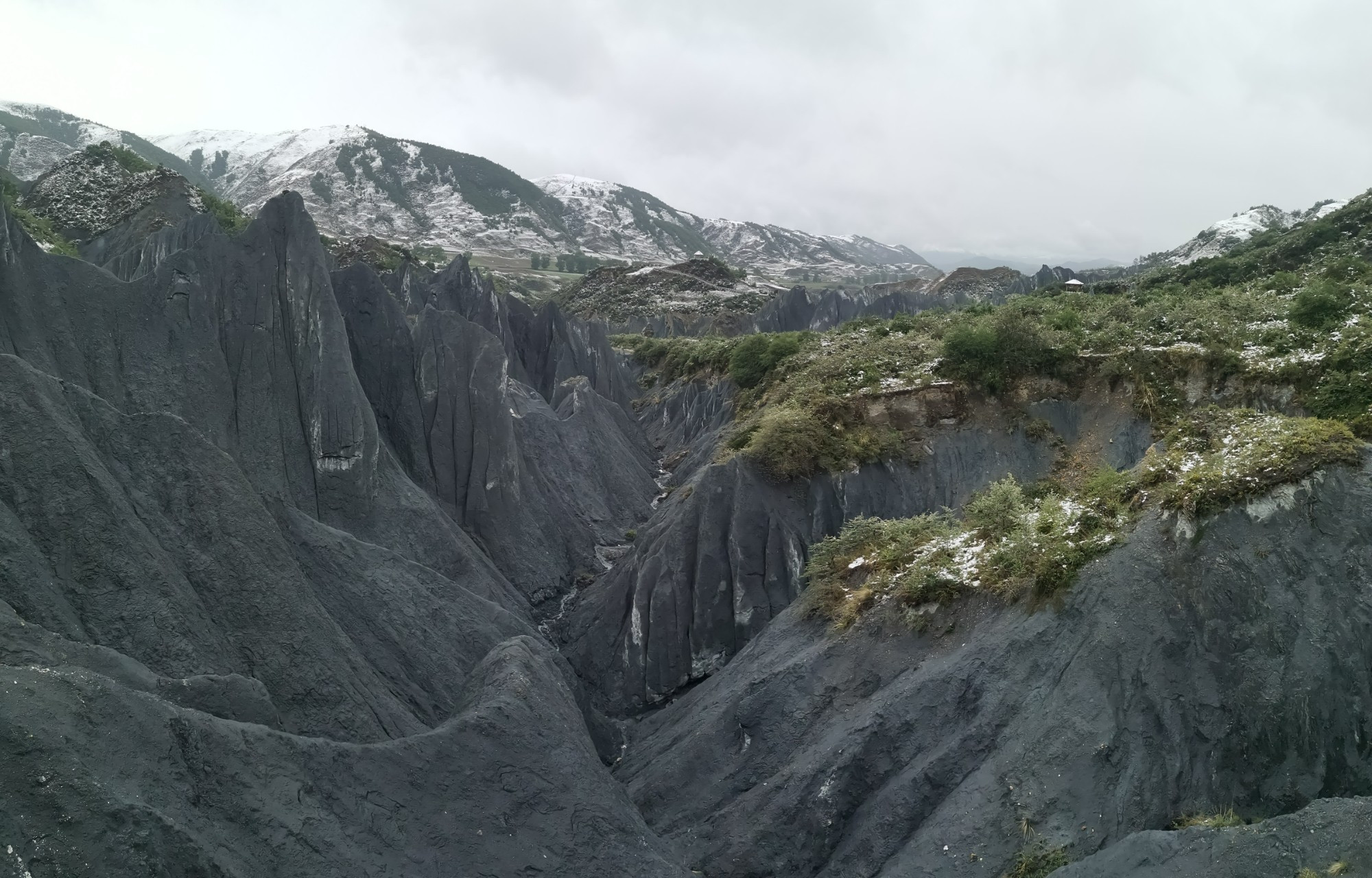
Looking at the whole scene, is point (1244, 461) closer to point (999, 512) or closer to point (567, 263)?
point (999, 512)

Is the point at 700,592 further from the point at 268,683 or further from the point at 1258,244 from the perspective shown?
the point at 1258,244

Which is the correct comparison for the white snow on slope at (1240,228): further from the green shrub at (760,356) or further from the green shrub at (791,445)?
the green shrub at (791,445)

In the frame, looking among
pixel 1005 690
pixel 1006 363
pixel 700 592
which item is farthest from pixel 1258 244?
pixel 1005 690

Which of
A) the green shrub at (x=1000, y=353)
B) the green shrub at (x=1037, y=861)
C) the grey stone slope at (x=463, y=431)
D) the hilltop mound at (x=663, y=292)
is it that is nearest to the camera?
the green shrub at (x=1037, y=861)

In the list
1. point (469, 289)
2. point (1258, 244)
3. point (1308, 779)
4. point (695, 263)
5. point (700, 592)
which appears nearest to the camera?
point (1308, 779)

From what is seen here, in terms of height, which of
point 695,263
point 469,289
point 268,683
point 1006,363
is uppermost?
point 695,263

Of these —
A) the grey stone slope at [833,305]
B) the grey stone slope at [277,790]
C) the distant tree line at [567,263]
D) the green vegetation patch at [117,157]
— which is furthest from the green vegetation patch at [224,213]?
the distant tree line at [567,263]

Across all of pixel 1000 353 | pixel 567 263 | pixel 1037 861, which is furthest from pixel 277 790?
pixel 567 263
